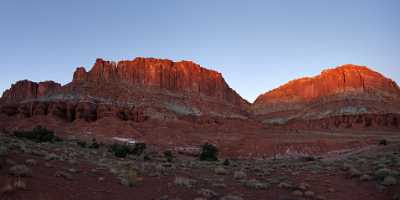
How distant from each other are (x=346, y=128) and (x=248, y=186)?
73.7 m

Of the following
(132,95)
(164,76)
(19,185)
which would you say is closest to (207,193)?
(19,185)

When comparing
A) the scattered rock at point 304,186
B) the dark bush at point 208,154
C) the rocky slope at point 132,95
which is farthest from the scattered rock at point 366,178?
the rocky slope at point 132,95

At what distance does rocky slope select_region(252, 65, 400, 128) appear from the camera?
87.1 meters

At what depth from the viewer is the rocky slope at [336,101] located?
286 ft

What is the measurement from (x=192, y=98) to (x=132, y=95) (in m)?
18.6

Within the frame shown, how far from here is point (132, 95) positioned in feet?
290

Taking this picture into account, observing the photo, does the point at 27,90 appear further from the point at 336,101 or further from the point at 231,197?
the point at 231,197

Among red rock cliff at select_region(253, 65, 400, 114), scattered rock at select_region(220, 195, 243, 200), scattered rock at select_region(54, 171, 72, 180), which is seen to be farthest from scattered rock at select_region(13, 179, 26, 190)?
red rock cliff at select_region(253, 65, 400, 114)

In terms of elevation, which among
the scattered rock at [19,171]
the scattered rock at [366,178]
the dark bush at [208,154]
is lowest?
the dark bush at [208,154]

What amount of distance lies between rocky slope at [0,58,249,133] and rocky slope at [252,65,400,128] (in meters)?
10.9

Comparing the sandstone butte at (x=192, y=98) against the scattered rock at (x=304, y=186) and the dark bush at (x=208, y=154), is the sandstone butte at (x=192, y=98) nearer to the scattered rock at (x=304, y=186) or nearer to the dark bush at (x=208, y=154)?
the dark bush at (x=208, y=154)

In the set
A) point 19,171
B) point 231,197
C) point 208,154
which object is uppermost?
point 19,171

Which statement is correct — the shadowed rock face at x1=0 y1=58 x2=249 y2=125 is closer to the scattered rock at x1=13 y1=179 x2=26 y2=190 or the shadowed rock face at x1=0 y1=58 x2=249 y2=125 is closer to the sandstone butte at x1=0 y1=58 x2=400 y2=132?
the sandstone butte at x1=0 y1=58 x2=400 y2=132

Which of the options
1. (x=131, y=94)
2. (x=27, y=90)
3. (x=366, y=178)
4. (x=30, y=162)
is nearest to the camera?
(x=30, y=162)
